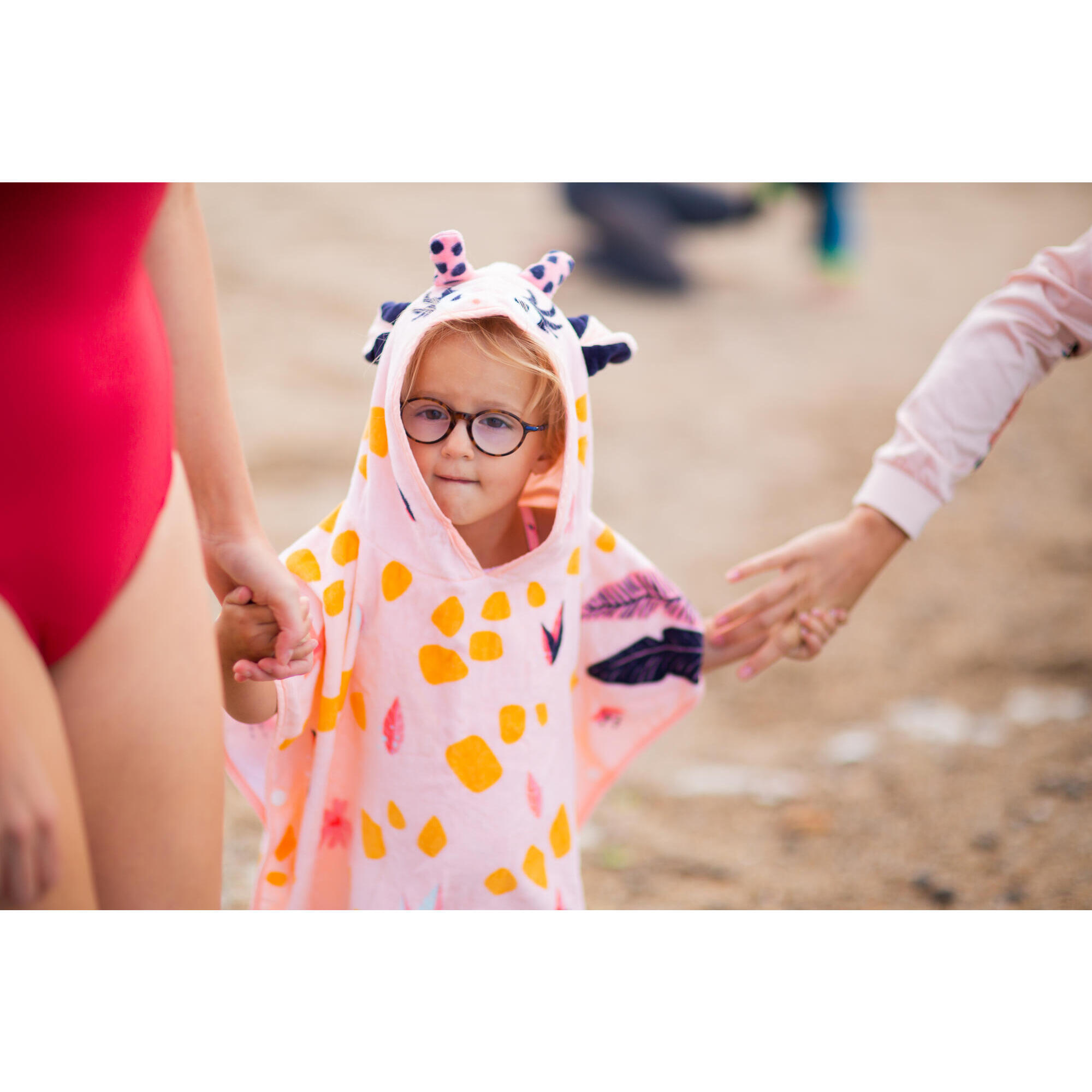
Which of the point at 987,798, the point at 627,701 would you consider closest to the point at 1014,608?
the point at 987,798

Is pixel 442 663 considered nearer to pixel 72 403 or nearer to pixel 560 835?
pixel 560 835

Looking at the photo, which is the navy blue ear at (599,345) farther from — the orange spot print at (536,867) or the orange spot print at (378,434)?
the orange spot print at (536,867)

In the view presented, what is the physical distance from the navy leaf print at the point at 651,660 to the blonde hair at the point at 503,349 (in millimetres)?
394

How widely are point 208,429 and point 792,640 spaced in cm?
88

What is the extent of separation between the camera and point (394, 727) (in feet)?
4.35

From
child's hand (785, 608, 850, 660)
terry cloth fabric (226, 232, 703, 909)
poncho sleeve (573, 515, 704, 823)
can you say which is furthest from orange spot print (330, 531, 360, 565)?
child's hand (785, 608, 850, 660)

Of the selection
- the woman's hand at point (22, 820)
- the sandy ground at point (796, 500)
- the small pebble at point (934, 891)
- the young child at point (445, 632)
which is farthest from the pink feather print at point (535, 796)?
the small pebble at point (934, 891)

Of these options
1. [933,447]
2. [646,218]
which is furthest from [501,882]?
[646,218]

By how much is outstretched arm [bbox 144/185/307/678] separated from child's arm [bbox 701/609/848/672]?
634 mm

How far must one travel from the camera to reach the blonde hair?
4.05 ft

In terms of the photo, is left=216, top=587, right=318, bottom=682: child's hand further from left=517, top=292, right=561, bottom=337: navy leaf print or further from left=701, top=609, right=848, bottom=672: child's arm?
left=701, top=609, right=848, bottom=672: child's arm

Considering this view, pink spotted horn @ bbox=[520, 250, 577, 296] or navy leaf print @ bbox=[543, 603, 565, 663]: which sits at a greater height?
pink spotted horn @ bbox=[520, 250, 577, 296]

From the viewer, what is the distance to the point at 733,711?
10.1 feet

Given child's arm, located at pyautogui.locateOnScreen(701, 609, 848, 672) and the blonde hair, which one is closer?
the blonde hair
